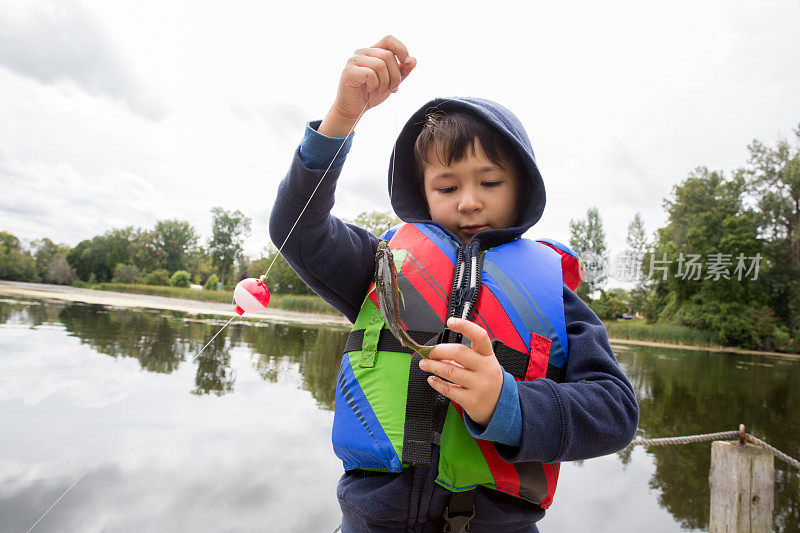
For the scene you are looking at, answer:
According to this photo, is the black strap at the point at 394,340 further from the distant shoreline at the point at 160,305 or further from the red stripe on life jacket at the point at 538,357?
the distant shoreline at the point at 160,305

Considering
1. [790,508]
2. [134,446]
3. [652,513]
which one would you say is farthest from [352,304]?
[790,508]

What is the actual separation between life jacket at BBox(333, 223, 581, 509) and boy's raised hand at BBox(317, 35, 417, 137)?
59 centimetres

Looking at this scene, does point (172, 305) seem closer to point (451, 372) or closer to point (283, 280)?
point (283, 280)

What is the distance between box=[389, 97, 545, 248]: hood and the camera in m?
1.91

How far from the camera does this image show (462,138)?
1.89m

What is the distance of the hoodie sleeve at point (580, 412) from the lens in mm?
1364

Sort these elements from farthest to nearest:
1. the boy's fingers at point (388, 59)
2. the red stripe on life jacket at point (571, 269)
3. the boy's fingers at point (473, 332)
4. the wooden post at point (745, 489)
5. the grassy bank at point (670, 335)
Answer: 1. the grassy bank at point (670, 335)
2. the wooden post at point (745, 489)
3. the red stripe on life jacket at point (571, 269)
4. the boy's fingers at point (388, 59)
5. the boy's fingers at point (473, 332)

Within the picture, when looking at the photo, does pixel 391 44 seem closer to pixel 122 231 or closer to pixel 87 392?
pixel 87 392

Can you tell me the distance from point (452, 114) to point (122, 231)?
59592mm

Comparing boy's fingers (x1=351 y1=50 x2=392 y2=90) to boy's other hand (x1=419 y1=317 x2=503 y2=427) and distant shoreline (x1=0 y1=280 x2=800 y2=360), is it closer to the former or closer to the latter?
boy's other hand (x1=419 y1=317 x2=503 y2=427)

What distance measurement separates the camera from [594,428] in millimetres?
1435

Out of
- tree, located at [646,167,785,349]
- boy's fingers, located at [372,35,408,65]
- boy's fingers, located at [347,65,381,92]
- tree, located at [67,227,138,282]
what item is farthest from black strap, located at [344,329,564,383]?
tree, located at [67,227,138,282]

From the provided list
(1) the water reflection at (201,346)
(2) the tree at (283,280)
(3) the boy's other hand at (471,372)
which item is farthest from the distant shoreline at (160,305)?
(3) the boy's other hand at (471,372)

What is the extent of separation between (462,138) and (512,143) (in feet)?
0.70
